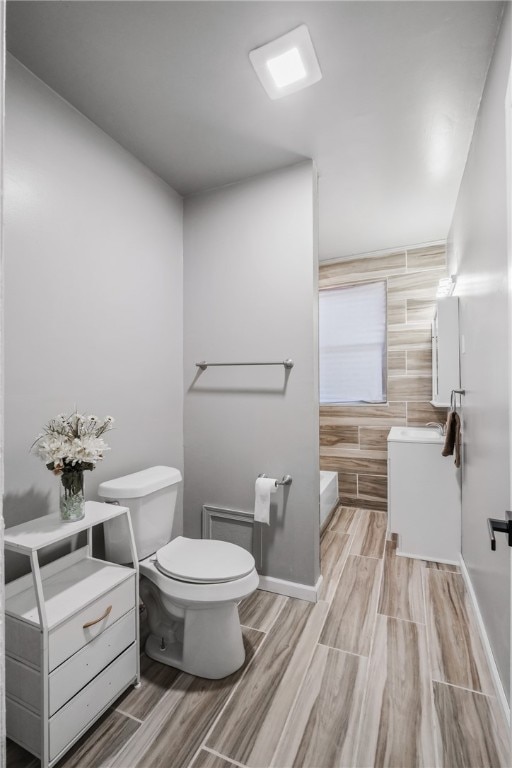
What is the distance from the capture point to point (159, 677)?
1493 mm

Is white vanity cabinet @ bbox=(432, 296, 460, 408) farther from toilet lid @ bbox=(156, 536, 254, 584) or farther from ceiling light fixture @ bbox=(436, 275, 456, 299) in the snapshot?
toilet lid @ bbox=(156, 536, 254, 584)

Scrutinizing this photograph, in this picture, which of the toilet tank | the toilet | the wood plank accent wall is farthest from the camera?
the wood plank accent wall

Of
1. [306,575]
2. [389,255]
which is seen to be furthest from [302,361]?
[389,255]

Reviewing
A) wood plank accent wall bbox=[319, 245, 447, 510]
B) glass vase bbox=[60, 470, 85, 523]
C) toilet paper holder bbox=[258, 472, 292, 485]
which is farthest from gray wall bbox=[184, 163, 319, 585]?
wood plank accent wall bbox=[319, 245, 447, 510]

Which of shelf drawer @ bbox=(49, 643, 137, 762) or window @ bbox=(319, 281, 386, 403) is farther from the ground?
window @ bbox=(319, 281, 386, 403)

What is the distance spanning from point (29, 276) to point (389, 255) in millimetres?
3024

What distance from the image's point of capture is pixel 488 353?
153 centimetres

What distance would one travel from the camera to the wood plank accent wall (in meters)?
3.29

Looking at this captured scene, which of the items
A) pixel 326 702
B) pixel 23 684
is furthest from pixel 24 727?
pixel 326 702

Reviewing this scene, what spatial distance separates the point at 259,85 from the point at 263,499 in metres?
1.95

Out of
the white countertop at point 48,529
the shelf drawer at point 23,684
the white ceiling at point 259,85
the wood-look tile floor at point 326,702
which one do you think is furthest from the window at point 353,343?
the shelf drawer at point 23,684

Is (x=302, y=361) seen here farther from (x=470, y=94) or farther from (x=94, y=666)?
(x=94, y=666)

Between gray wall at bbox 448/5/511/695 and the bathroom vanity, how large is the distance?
25 cm

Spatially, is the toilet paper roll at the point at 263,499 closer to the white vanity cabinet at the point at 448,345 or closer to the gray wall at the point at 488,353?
the gray wall at the point at 488,353
